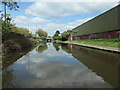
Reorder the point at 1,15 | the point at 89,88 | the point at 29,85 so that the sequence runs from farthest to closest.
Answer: the point at 1,15 < the point at 29,85 < the point at 89,88

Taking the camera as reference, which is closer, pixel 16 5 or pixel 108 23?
pixel 16 5

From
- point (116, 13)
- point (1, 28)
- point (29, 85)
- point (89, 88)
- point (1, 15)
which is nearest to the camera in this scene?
point (89, 88)

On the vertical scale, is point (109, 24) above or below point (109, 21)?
below

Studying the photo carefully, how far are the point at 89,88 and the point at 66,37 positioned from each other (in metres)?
90.5

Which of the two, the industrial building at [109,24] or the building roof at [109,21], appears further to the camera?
the building roof at [109,21]

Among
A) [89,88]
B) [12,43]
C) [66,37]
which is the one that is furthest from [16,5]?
[66,37]

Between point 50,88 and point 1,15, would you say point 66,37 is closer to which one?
point 1,15

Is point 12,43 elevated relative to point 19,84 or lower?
elevated

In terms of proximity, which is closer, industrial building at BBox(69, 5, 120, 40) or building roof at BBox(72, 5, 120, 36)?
industrial building at BBox(69, 5, 120, 40)

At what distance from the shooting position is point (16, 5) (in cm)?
1845

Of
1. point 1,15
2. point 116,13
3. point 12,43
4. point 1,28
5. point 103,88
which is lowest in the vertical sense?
point 103,88

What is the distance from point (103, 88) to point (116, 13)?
88.2 ft

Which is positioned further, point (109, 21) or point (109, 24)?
point (109, 21)

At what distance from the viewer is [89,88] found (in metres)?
5.20
